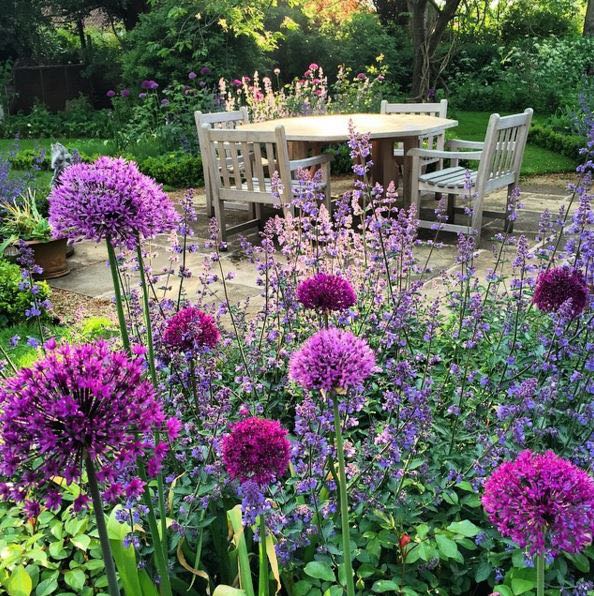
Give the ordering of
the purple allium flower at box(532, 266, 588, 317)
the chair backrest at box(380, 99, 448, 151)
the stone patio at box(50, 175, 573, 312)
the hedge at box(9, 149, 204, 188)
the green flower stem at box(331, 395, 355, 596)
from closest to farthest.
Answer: the green flower stem at box(331, 395, 355, 596) → the purple allium flower at box(532, 266, 588, 317) → the stone patio at box(50, 175, 573, 312) → the chair backrest at box(380, 99, 448, 151) → the hedge at box(9, 149, 204, 188)

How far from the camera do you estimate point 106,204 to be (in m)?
1.49

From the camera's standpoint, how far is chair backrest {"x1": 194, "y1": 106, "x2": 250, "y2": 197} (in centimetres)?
660

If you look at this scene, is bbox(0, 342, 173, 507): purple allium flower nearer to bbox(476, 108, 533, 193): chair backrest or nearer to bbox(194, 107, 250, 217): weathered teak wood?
bbox(476, 108, 533, 193): chair backrest

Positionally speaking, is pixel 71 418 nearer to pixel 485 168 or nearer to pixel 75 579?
pixel 75 579

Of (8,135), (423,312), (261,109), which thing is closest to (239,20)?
(261,109)

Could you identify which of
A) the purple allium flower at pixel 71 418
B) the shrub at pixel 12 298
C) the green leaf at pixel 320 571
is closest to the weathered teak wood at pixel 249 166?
the shrub at pixel 12 298

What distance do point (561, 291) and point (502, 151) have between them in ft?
13.8

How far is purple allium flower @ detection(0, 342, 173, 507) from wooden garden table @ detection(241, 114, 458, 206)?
4.60 m

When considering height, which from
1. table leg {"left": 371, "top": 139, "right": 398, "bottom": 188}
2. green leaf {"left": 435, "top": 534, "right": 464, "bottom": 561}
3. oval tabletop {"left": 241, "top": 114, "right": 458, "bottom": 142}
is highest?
oval tabletop {"left": 241, "top": 114, "right": 458, "bottom": 142}

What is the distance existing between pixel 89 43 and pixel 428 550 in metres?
19.6

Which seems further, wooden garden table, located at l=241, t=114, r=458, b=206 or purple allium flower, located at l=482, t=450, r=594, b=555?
wooden garden table, located at l=241, t=114, r=458, b=206

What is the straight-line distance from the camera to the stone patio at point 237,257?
512cm

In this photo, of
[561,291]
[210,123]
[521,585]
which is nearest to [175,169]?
[210,123]

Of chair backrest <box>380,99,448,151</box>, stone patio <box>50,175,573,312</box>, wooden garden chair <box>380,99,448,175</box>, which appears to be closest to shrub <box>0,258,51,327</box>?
stone patio <box>50,175,573,312</box>
